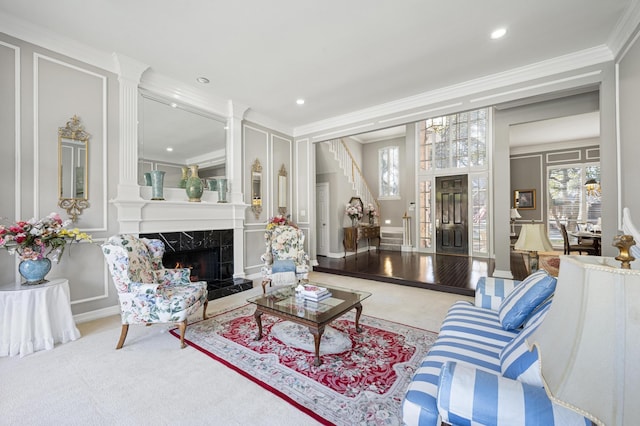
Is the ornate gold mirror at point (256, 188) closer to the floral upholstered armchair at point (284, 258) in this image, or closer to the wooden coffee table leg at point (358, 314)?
the floral upholstered armchair at point (284, 258)

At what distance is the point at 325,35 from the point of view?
2.96 meters

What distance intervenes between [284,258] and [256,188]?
1.58m

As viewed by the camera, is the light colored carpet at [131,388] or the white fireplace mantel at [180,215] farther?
the white fireplace mantel at [180,215]

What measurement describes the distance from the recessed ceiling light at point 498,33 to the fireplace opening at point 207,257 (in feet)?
14.5

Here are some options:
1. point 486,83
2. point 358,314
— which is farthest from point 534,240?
→ point 486,83

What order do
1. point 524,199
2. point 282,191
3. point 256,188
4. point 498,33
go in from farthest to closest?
1. point 524,199
2. point 282,191
3. point 256,188
4. point 498,33

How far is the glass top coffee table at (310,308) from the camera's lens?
2.21 meters

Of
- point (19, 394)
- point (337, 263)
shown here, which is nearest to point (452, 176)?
point (337, 263)

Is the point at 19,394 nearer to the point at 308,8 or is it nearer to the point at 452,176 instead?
the point at 308,8

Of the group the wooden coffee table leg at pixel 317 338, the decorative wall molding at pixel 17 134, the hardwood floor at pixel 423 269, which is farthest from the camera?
the hardwood floor at pixel 423 269

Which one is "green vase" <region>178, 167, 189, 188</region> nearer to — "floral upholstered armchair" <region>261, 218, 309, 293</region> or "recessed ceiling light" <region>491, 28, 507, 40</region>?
"floral upholstered armchair" <region>261, 218, 309, 293</region>

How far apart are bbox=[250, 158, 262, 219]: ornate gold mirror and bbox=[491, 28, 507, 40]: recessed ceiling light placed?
3.90 meters

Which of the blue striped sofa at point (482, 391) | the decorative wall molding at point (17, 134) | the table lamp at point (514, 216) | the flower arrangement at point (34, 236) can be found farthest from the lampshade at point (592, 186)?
the decorative wall molding at point (17, 134)

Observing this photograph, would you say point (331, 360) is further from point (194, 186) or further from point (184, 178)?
point (184, 178)
